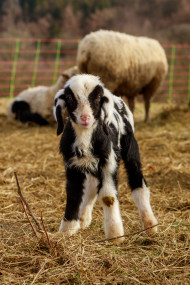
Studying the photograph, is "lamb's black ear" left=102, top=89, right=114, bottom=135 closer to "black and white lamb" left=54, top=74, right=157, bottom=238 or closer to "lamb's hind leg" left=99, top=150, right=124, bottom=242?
"black and white lamb" left=54, top=74, right=157, bottom=238

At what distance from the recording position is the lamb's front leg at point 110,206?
2.83 metres

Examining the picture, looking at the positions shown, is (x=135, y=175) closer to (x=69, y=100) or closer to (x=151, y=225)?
(x=151, y=225)

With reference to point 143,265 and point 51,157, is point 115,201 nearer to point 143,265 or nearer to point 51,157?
point 143,265

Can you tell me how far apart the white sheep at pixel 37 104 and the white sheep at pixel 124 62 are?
1.08 m

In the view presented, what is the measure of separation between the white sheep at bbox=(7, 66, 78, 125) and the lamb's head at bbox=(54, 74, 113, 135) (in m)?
5.81

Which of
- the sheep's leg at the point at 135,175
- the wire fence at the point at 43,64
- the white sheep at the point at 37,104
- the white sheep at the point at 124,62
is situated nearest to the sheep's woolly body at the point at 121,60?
the white sheep at the point at 124,62

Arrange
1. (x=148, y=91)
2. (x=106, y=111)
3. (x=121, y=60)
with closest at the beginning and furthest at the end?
(x=106, y=111) < (x=121, y=60) < (x=148, y=91)

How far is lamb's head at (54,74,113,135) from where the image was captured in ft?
9.12

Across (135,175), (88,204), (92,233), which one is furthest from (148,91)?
(92,233)

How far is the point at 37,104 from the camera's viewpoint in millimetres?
9383

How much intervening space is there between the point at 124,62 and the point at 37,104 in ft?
8.18

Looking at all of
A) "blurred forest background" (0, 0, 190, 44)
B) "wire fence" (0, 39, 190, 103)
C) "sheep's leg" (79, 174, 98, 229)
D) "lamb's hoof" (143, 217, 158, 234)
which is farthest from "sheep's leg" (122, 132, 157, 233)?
"blurred forest background" (0, 0, 190, 44)

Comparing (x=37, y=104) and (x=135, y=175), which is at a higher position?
(x=135, y=175)

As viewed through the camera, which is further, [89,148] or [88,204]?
[88,204]
